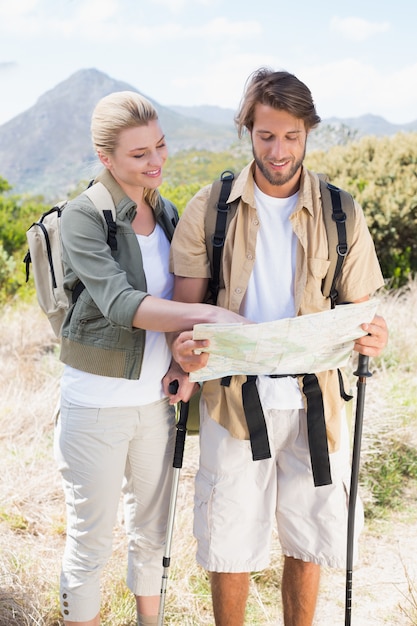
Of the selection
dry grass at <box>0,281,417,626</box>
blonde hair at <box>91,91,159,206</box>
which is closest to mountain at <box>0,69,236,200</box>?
dry grass at <box>0,281,417,626</box>

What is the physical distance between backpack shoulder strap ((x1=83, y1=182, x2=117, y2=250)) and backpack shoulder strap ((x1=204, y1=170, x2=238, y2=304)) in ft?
1.17

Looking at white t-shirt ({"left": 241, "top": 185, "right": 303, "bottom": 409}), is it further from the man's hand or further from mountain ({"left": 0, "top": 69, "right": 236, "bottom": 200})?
mountain ({"left": 0, "top": 69, "right": 236, "bottom": 200})

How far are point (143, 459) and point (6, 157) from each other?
119 meters

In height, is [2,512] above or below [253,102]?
below

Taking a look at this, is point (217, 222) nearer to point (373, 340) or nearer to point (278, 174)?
point (278, 174)

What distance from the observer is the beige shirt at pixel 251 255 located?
2.71m

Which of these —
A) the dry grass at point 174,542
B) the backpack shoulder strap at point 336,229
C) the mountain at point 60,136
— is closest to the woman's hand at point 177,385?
the backpack shoulder strap at point 336,229

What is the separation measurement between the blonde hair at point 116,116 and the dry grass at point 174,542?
6.74 ft

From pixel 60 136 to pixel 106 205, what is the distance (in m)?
117

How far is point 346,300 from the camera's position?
283 cm

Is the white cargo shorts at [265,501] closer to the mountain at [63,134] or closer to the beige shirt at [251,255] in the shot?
the beige shirt at [251,255]

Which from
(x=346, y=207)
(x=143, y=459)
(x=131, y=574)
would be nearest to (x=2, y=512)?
(x=131, y=574)

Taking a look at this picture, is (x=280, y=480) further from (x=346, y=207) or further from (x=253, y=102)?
(x=253, y=102)

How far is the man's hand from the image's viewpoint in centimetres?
269
